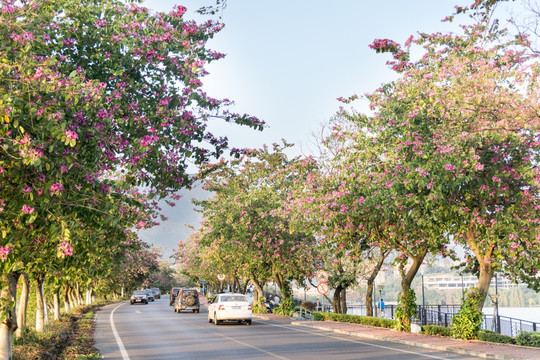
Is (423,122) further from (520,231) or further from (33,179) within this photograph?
(33,179)

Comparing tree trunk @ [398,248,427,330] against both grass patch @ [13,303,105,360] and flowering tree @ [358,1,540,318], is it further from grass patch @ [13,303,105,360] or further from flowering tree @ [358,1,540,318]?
grass patch @ [13,303,105,360]

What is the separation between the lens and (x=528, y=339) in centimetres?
1852

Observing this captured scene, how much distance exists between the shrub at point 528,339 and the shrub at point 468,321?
2.06m

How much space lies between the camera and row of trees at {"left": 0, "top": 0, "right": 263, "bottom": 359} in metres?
7.78

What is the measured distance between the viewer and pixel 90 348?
1827cm

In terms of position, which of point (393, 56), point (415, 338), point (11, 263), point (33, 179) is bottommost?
point (415, 338)

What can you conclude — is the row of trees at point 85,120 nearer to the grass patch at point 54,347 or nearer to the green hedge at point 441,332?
the grass patch at point 54,347

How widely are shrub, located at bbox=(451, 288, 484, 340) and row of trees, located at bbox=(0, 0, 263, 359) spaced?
13337 millimetres

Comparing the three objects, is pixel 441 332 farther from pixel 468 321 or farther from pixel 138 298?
pixel 138 298

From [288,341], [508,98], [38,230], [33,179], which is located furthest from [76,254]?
[288,341]

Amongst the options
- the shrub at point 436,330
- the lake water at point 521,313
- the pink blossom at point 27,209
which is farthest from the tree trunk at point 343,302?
the pink blossom at point 27,209

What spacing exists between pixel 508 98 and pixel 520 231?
7.63 metres

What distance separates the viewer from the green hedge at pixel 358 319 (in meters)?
27.5

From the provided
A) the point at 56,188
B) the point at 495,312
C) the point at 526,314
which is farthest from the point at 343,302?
the point at 526,314
